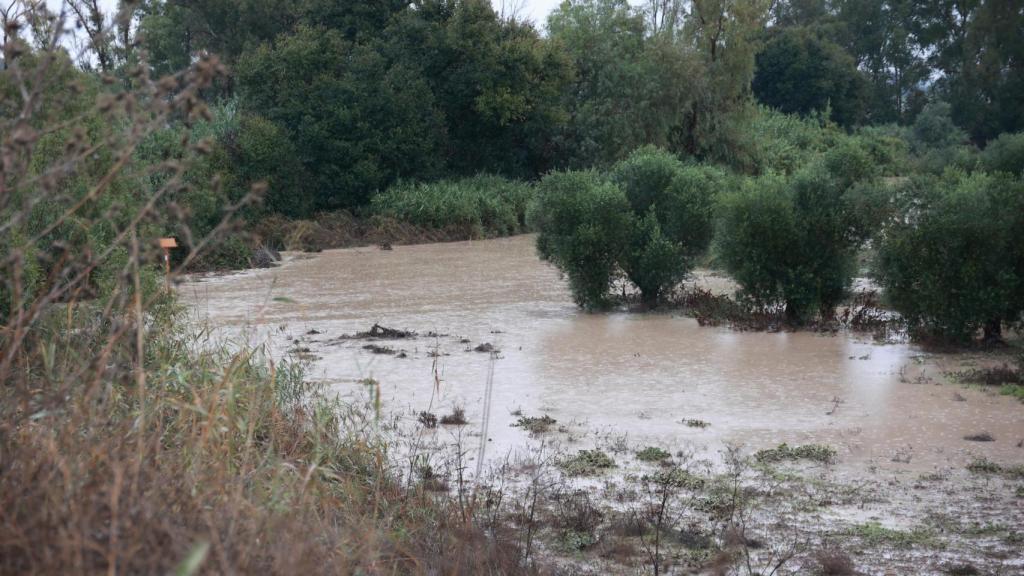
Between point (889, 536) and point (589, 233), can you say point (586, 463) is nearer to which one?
point (889, 536)

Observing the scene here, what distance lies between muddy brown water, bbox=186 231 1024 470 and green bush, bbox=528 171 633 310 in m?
0.50

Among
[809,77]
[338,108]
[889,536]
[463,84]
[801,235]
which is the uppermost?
[809,77]

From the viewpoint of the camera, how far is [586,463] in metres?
8.14

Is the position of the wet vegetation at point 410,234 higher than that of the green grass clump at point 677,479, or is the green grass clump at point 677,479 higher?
the wet vegetation at point 410,234

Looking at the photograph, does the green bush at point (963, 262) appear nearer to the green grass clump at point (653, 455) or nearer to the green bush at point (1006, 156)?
the green bush at point (1006, 156)

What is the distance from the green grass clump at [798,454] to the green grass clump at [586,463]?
3.79 feet

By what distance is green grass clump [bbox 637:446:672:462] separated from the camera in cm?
830

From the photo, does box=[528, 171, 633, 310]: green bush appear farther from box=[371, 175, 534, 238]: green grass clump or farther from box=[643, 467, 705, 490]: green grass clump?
box=[371, 175, 534, 238]: green grass clump

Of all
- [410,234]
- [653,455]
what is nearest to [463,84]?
[410,234]

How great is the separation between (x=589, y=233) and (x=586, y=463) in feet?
26.2

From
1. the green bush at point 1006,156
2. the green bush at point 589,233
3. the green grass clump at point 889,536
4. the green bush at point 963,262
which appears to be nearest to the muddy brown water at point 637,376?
the green bush at point 589,233

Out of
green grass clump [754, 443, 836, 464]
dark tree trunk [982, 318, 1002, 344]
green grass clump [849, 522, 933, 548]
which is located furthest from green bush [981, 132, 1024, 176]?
green grass clump [849, 522, 933, 548]

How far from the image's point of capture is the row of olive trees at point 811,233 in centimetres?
1270

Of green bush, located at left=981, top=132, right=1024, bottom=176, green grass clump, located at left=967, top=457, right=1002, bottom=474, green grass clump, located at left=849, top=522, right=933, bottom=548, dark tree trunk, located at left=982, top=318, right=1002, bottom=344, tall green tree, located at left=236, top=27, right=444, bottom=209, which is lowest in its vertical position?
green grass clump, located at left=849, top=522, right=933, bottom=548
